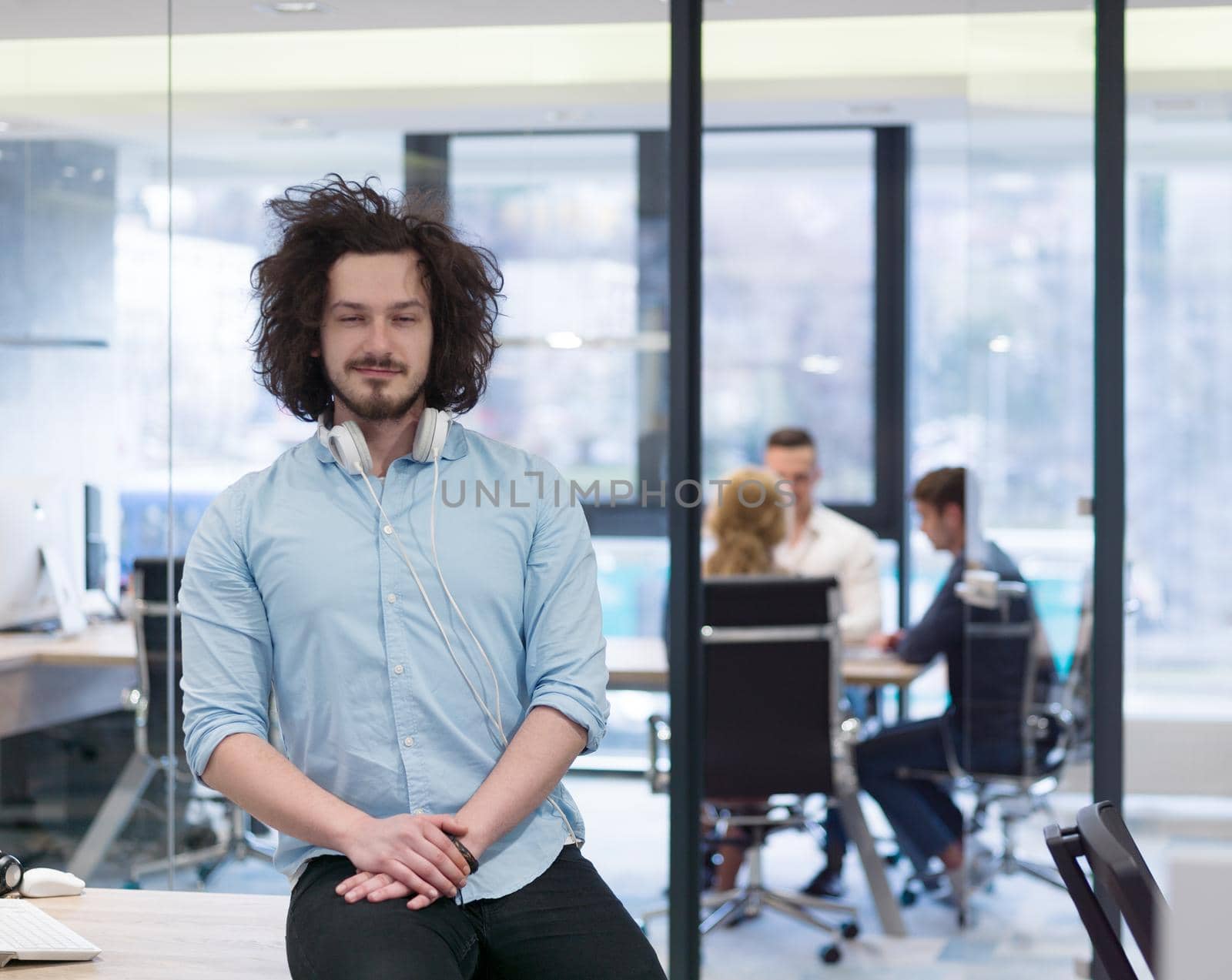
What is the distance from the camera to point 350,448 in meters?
2.07

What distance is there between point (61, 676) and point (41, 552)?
336mm

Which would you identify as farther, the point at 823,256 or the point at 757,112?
the point at 823,256

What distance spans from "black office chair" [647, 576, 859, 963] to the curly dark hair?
193 cm

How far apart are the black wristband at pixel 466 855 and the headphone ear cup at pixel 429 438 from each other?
0.57 m

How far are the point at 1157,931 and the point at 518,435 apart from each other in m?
2.30

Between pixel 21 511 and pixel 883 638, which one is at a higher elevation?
pixel 21 511

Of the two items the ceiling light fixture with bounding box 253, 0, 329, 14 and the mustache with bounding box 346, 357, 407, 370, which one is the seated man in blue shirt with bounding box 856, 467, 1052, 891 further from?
the mustache with bounding box 346, 357, 407, 370

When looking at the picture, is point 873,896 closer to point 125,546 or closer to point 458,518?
point 125,546

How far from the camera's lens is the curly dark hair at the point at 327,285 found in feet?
7.02

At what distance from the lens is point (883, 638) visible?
191 inches

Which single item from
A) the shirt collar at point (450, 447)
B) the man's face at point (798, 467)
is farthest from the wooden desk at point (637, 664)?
the man's face at point (798, 467)

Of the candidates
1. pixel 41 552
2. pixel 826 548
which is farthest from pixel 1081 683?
pixel 41 552

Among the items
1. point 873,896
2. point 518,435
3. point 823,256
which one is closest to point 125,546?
point 518,435

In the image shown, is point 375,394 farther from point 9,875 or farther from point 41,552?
point 41,552
